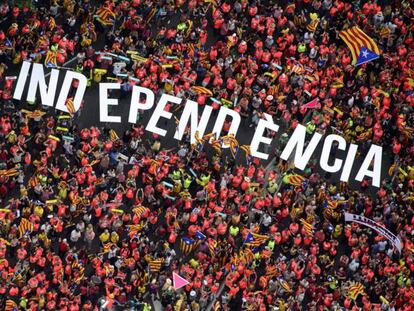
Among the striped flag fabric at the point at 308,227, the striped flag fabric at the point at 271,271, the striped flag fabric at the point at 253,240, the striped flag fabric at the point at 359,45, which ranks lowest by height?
the striped flag fabric at the point at 271,271

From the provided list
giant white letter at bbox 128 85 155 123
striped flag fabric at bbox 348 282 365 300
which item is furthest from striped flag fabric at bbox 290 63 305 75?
striped flag fabric at bbox 348 282 365 300

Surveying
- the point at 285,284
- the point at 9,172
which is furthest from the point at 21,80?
the point at 285,284

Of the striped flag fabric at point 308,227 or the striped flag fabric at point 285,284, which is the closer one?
the striped flag fabric at point 285,284

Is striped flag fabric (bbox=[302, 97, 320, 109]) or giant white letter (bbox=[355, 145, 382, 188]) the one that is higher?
striped flag fabric (bbox=[302, 97, 320, 109])

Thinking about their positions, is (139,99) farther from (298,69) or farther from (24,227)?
(24,227)

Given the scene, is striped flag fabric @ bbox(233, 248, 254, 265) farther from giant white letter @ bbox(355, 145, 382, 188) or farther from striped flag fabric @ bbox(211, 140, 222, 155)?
giant white letter @ bbox(355, 145, 382, 188)

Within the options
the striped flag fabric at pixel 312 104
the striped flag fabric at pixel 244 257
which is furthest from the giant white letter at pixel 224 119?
the striped flag fabric at pixel 244 257

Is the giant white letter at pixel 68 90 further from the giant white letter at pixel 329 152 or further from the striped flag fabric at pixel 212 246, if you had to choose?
the giant white letter at pixel 329 152
